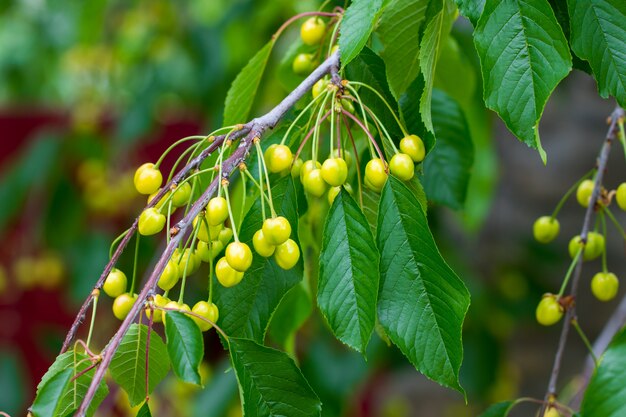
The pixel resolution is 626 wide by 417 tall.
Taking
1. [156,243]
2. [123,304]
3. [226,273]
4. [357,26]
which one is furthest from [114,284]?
[156,243]

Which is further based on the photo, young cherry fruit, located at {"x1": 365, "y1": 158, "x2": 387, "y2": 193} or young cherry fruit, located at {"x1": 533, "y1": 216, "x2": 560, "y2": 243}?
young cherry fruit, located at {"x1": 533, "y1": 216, "x2": 560, "y2": 243}

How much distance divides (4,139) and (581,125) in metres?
2.33

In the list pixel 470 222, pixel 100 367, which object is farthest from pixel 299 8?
pixel 100 367

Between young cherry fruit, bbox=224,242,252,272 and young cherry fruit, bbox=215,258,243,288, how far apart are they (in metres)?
0.02

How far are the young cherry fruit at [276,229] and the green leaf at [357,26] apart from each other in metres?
0.15

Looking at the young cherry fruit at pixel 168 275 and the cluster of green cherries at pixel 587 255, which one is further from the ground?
the young cherry fruit at pixel 168 275

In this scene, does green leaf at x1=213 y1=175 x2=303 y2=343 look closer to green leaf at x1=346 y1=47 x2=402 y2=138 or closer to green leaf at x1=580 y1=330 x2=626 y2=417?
green leaf at x1=346 y1=47 x2=402 y2=138

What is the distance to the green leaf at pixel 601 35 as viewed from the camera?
743 mm

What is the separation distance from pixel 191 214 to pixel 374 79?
0.26m

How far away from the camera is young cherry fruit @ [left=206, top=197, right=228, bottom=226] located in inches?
28.5

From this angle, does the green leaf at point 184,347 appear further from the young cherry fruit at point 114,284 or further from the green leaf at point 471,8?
the green leaf at point 471,8

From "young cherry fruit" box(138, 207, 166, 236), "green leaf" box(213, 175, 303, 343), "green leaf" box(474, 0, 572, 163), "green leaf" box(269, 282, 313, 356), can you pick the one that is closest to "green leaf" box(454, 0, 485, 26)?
"green leaf" box(474, 0, 572, 163)

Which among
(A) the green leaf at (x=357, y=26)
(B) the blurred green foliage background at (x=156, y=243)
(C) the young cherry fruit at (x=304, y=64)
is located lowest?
(B) the blurred green foliage background at (x=156, y=243)

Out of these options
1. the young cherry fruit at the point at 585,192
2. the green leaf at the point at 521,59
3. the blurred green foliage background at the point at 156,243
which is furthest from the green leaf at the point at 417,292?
the blurred green foliage background at the point at 156,243
